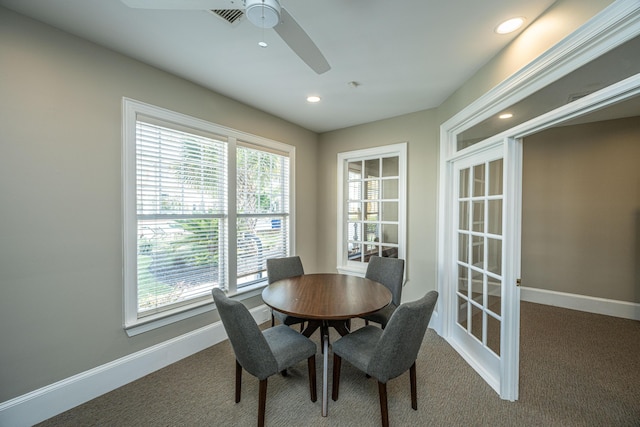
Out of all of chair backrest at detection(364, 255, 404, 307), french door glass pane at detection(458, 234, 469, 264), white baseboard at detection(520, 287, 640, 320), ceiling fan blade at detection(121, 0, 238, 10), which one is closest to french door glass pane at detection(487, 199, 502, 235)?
french door glass pane at detection(458, 234, 469, 264)

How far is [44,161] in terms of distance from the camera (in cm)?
177

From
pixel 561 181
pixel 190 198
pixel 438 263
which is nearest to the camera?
pixel 190 198

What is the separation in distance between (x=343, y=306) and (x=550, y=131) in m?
4.42

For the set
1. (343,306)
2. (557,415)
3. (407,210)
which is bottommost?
(557,415)

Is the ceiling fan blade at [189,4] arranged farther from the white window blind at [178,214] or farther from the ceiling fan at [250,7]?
the white window blind at [178,214]

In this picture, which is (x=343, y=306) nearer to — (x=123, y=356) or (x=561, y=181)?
(x=123, y=356)

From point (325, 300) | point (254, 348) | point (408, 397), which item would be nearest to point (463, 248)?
point (408, 397)

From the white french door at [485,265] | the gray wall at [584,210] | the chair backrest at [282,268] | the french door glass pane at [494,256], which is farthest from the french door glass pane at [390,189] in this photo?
the gray wall at [584,210]

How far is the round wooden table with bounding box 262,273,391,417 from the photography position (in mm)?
1800

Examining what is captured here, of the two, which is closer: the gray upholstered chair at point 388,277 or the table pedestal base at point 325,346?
the table pedestal base at point 325,346

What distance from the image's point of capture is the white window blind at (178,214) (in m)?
→ 2.27

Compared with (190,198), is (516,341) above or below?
below

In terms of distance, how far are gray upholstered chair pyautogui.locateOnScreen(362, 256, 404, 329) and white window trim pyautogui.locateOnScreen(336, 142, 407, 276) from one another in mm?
655

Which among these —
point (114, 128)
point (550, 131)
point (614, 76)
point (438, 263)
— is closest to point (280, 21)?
point (614, 76)
